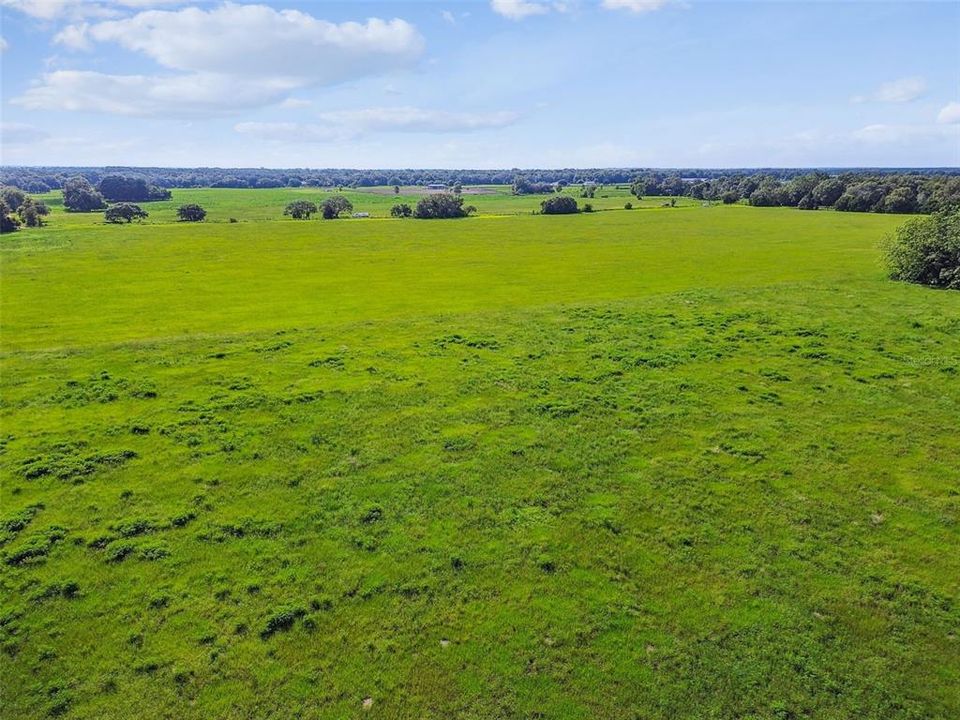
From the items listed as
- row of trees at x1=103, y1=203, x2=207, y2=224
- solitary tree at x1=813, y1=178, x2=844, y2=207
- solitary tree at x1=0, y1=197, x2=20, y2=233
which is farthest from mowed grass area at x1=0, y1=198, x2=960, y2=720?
solitary tree at x1=813, y1=178, x2=844, y2=207

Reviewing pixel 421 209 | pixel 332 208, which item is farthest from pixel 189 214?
pixel 421 209

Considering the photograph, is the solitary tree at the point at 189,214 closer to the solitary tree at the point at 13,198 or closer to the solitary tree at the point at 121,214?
the solitary tree at the point at 121,214

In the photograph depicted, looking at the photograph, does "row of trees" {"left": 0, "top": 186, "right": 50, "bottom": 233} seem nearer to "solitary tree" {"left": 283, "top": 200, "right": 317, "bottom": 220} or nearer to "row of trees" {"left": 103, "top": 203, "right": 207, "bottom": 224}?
"row of trees" {"left": 103, "top": 203, "right": 207, "bottom": 224}

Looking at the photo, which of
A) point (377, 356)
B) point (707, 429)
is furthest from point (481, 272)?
point (707, 429)

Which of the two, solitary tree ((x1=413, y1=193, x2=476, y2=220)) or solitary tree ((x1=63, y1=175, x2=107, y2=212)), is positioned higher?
solitary tree ((x1=63, y1=175, x2=107, y2=212))

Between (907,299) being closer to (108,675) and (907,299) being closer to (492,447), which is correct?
(492,447)

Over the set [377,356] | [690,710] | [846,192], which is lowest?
[690,710]

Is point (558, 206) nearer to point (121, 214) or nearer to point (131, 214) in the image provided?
point (131, 214)

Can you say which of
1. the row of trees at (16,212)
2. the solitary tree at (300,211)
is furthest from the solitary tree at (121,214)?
the solitary tree at (300,211)
